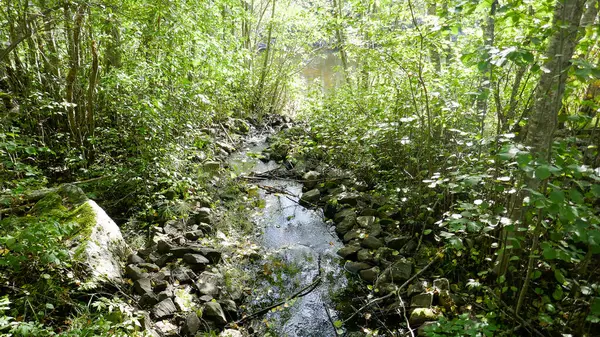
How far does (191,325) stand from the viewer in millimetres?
3193

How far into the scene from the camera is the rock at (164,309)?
127 inches

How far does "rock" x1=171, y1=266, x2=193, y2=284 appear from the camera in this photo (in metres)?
3.87

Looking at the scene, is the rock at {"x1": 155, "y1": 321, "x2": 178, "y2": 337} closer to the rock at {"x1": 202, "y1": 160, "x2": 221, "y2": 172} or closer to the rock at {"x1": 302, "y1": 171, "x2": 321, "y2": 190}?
the rock at {"x1": 202, "y1": 160, "x2": 221, "y2": 172}

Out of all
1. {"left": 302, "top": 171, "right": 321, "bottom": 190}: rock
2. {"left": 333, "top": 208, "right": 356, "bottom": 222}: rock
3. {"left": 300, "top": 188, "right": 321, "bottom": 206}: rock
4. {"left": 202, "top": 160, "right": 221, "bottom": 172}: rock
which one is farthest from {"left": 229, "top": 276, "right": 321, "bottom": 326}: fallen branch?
{"left": 202, "top": 160, "right": 221, "bottom": 172}: rock

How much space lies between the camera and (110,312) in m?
2.70

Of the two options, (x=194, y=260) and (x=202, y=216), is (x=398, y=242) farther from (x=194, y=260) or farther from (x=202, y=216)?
(x=202, y=216)

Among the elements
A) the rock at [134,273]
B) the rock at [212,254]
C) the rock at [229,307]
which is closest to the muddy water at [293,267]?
the rock at [229,307]

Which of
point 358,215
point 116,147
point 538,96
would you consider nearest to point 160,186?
point 116,147

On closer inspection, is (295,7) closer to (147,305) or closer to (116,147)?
(116,147)

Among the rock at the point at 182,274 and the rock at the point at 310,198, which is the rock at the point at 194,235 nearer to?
the rock at the point at 182,274

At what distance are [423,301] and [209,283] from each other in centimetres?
235

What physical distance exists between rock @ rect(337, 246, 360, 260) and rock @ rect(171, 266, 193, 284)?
6.78 ft

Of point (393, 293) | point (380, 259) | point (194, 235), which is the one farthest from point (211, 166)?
point (393, 293)

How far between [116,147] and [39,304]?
313 centimetres
